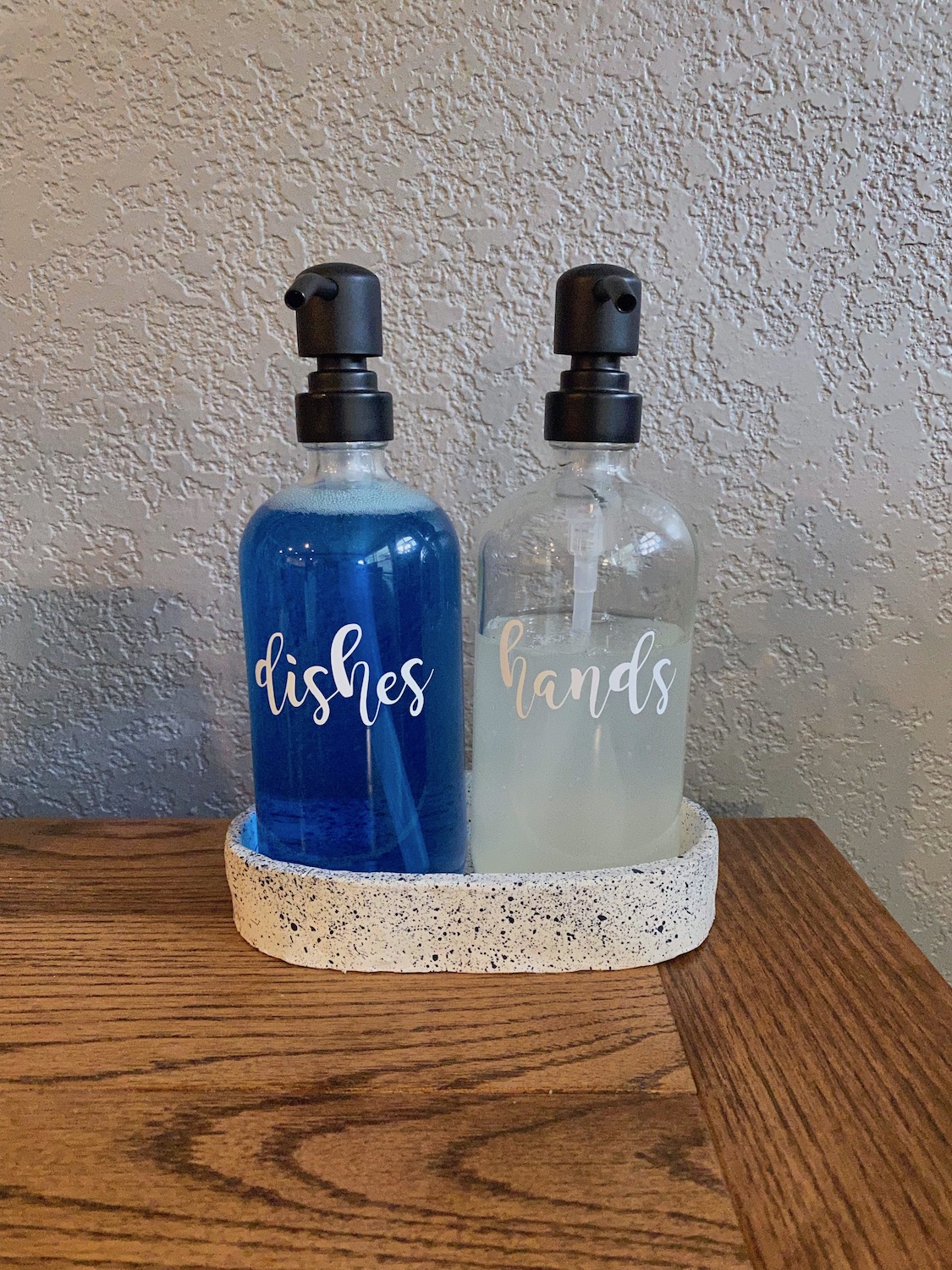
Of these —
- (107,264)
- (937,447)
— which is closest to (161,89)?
(107,264)

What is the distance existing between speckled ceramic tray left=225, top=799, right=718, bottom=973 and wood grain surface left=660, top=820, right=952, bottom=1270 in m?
0.03

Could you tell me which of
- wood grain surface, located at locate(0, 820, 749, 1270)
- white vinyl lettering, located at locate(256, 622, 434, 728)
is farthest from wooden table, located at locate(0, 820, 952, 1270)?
white vinyl lettering, located at locate(256, 622, 434, 728)

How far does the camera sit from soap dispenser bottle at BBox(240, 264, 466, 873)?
38 centimetres

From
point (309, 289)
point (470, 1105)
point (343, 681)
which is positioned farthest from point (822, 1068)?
point (309, 289)

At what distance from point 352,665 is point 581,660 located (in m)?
0.10

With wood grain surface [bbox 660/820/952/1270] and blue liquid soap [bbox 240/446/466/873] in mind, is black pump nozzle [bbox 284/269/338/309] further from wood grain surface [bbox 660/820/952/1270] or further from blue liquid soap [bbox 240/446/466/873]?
wood grain surface [bbox 660/820/952/1270]

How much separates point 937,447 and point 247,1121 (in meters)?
0.52

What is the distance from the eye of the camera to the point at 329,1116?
0.30 m

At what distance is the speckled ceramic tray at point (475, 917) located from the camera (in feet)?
1.23

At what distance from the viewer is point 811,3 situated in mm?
484

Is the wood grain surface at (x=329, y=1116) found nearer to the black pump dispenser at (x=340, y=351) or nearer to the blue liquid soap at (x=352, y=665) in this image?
the blue liquid soap at (x=352, y=665)

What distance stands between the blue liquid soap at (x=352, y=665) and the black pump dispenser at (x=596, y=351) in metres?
0.08

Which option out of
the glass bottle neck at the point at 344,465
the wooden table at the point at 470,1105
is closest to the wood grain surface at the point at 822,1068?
the wooden table at the point at 470,1105

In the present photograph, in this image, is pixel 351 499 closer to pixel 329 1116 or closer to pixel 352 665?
pixel 352 665
